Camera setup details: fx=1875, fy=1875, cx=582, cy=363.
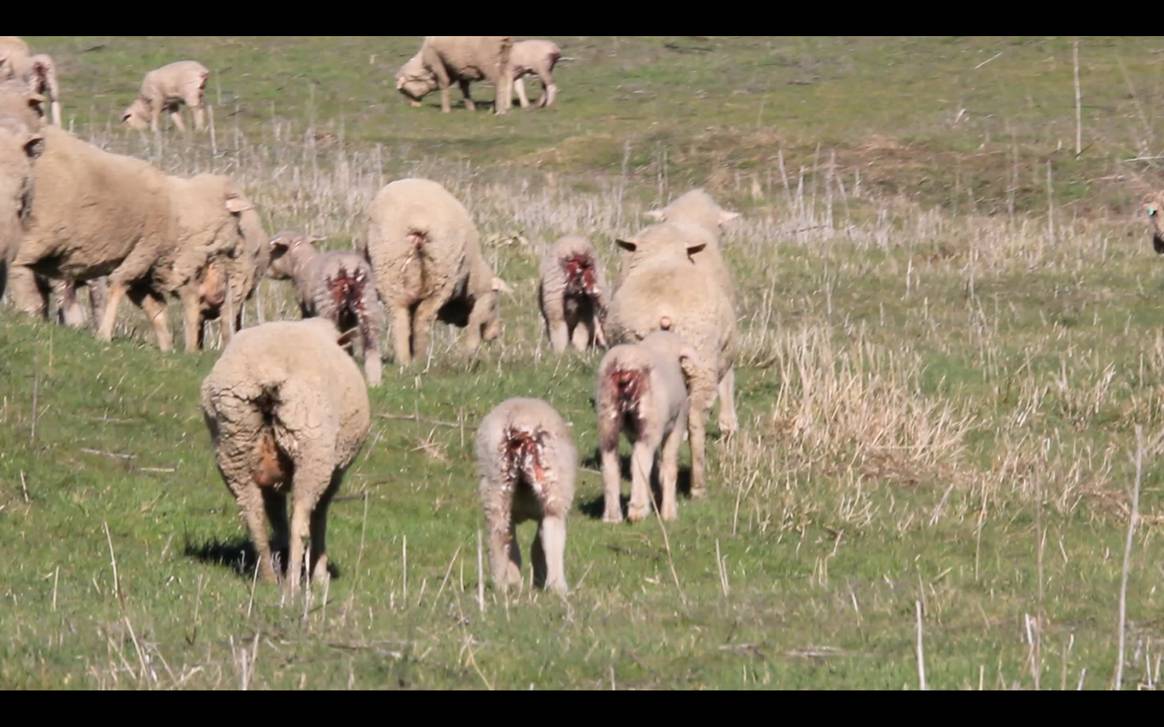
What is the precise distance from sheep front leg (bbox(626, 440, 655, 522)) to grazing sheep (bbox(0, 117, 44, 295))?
4.68 m

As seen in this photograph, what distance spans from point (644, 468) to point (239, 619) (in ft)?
12.6

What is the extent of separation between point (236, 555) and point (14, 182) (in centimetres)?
410

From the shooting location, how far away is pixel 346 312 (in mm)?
15250

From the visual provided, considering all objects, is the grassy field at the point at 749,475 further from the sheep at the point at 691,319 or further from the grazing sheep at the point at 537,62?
the grazing sheep at the point at 537,62

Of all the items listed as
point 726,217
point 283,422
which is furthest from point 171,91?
point 283,422

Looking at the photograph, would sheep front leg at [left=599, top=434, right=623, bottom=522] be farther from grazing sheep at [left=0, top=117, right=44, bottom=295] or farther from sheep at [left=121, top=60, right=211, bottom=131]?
sheep at [left=121, top=60, right=211, bottom=131]

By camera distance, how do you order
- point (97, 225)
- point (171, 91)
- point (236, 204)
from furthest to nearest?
point (171, 91) < point (236, 204) < point (97, 225)

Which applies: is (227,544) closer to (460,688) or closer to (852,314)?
(460,688)

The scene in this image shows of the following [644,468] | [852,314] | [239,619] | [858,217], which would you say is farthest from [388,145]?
[239,619]

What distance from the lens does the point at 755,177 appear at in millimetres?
29234

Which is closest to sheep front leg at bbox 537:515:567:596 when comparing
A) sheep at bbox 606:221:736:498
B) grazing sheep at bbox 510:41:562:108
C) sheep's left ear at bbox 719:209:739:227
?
sheep at bbox 606:221:736:498

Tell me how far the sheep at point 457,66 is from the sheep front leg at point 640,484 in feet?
96.0

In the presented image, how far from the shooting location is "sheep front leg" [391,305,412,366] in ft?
54.4

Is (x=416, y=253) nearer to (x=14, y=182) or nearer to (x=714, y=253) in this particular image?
(x=714, y=253)
